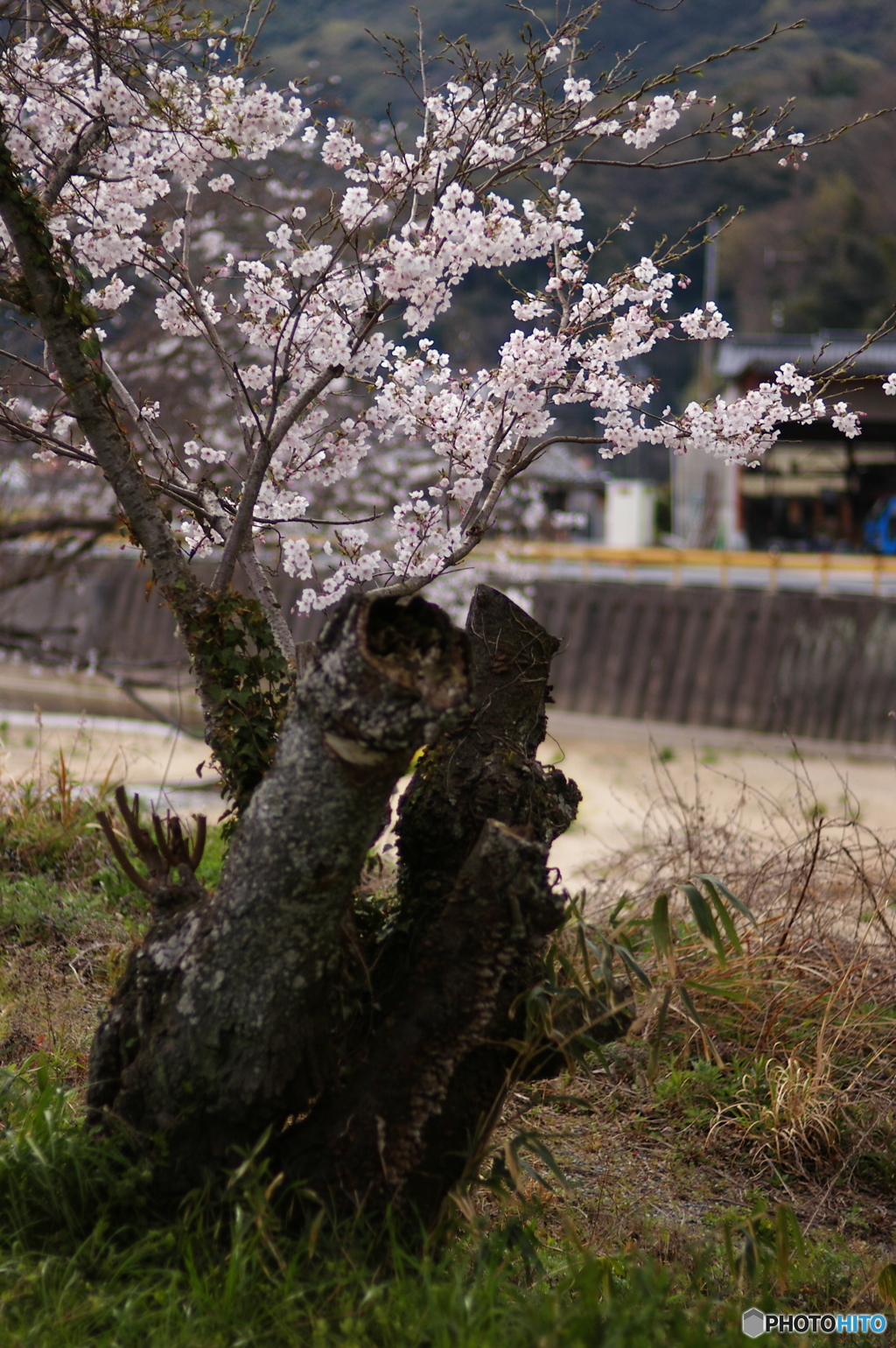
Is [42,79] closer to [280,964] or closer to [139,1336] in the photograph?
[280,964]

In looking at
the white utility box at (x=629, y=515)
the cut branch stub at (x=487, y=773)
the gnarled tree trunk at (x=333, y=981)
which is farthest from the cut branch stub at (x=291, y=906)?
the white utility box at (x=629, y=515)

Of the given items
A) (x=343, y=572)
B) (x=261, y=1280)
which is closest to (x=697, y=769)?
(x=343, y=572)

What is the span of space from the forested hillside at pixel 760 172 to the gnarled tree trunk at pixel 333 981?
27.4m

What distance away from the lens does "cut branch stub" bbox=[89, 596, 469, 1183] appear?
7.02 ft

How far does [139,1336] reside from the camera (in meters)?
1.98

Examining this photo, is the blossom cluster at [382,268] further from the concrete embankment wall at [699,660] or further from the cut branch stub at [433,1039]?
the concrete embankment wall at [699,660]

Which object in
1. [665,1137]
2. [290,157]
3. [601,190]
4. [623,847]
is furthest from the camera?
[601,190]

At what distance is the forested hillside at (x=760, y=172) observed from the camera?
31719 mm

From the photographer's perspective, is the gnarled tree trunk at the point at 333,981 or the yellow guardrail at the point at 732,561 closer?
the gnarled tree trunk at the point at 333,981

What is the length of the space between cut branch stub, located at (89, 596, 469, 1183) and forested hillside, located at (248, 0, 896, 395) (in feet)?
89.7

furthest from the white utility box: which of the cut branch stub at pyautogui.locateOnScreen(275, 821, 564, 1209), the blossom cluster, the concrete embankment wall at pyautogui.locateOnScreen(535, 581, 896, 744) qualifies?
the cut branch stub at pyautogui.locateOnScreen(275, 821, 564, 1209)

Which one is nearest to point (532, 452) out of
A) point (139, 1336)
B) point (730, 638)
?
point (139, 1336)

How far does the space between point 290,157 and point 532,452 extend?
895 centimetres

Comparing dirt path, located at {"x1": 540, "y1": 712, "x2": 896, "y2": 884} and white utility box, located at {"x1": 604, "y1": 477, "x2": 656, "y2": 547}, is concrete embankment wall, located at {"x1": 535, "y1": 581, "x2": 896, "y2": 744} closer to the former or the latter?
dirt path, located at {"x1": 540, "y1": 712, "x2": 896, "y2": 884}
